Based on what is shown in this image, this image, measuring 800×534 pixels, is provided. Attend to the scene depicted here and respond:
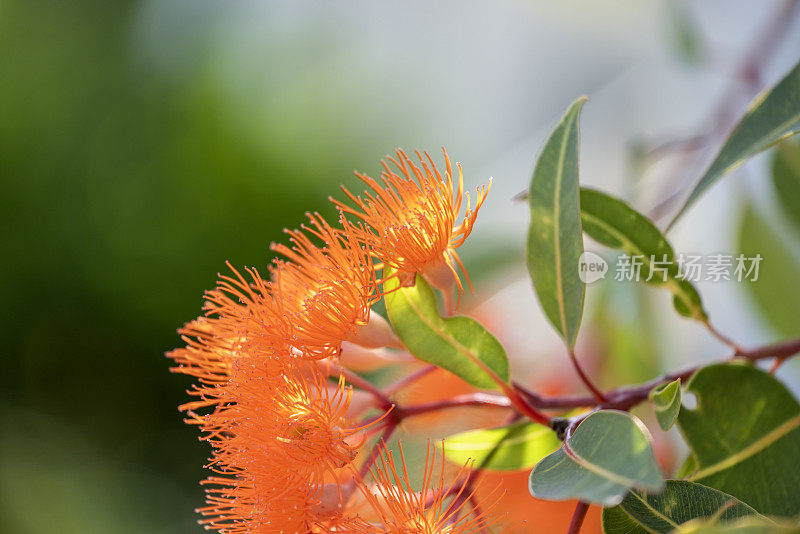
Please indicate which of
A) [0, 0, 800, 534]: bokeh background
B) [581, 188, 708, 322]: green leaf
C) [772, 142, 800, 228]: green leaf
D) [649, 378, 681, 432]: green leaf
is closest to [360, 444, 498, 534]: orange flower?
[649, 378, 681, 432]: green leaf

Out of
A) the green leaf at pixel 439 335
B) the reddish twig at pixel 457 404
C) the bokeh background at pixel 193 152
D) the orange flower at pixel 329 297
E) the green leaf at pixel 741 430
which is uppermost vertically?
the bokeh background at pixel 193 152

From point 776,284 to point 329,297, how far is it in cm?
87

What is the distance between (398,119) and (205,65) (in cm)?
63

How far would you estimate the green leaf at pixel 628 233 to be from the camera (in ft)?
2.11

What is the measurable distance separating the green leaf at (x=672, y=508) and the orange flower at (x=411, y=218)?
0.20 metres

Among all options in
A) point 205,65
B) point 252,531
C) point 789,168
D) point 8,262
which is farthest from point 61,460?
point 789,168

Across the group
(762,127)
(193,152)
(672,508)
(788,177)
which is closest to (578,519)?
(672,508)

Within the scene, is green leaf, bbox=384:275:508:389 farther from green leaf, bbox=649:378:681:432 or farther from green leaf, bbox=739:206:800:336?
green leaf, bbox=739:206:800:336

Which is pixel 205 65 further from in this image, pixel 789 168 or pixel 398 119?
pixel 789 168

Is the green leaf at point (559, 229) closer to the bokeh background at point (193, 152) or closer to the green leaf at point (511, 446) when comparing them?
the green leaf at point (511, 446)

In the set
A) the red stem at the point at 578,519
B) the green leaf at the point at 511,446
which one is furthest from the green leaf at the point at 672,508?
the green leaf at the point at 511,446

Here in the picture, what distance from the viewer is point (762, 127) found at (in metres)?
0.62

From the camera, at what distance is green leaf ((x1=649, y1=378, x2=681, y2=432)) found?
48 cm

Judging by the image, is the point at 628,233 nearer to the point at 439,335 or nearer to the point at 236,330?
the point at 439,335
